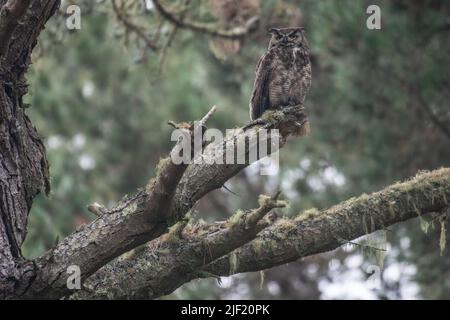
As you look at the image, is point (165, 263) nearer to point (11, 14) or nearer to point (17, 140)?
point (17, 140)

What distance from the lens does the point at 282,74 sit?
706 centimetres

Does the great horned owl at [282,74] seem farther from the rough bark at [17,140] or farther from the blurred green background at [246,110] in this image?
the rough bark at [17,140]

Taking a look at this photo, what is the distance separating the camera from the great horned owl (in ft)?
23.1

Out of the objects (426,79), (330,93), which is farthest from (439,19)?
(330,93)

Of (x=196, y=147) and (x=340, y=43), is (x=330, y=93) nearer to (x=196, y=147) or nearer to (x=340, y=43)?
(x=340, y=43)

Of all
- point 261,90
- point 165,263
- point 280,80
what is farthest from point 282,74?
point 165,263

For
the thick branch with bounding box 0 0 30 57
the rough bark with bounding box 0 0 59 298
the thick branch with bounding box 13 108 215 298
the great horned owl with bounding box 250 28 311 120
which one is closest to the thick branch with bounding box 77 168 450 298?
the thick branch with bounding box 13 108 215 298

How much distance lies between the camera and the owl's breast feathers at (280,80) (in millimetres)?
7027

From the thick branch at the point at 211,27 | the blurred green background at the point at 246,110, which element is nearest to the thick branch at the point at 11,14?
the blurred green background at the point at 246,110

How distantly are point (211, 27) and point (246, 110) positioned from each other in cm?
567

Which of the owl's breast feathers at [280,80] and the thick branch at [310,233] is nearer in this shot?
the thick branch at [310,233]

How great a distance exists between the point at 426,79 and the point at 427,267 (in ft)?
7.55

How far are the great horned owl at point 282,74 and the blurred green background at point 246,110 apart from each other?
3.23 ft

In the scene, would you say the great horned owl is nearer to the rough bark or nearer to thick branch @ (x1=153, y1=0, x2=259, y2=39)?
thick branch @ (x1=153, y1=0, x2=259, y2=39)
